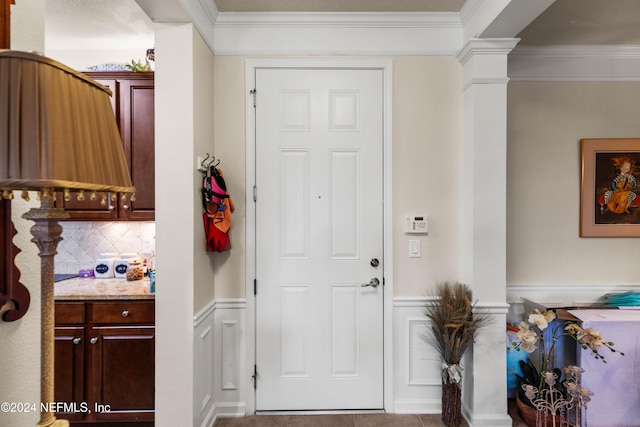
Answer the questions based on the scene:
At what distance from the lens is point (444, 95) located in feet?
8.04

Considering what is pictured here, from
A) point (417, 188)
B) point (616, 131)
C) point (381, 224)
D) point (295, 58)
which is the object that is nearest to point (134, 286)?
point (381, 224)

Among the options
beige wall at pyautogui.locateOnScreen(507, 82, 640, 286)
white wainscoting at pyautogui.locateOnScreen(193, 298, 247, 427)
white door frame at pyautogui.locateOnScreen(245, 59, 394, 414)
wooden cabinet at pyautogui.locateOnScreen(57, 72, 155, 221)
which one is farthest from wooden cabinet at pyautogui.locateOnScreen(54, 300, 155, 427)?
beige wall at pyautogui.locateOnScreen(507, 82, 640, 286)

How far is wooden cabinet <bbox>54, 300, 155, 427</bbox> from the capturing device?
A: 2.21m

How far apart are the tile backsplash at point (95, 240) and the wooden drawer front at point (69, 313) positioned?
2.06ft

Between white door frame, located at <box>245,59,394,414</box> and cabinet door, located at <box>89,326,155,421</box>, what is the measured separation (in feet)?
2.06

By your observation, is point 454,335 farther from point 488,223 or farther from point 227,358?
point 227,358

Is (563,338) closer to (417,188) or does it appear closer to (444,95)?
(417,188)

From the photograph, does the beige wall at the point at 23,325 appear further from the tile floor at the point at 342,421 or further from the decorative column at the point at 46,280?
the tile floor at the point at 342,421

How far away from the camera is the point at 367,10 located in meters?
2.34

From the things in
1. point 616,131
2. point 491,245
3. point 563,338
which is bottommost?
point 563,338

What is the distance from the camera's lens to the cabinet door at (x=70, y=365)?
221cm

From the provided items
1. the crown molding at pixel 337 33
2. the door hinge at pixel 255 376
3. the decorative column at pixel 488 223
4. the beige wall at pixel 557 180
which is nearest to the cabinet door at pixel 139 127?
the crown molding at pixel 337 33

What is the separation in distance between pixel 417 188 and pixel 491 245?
605 mm

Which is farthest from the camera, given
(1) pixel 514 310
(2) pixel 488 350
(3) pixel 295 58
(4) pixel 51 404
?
(1) pixel 514 310
